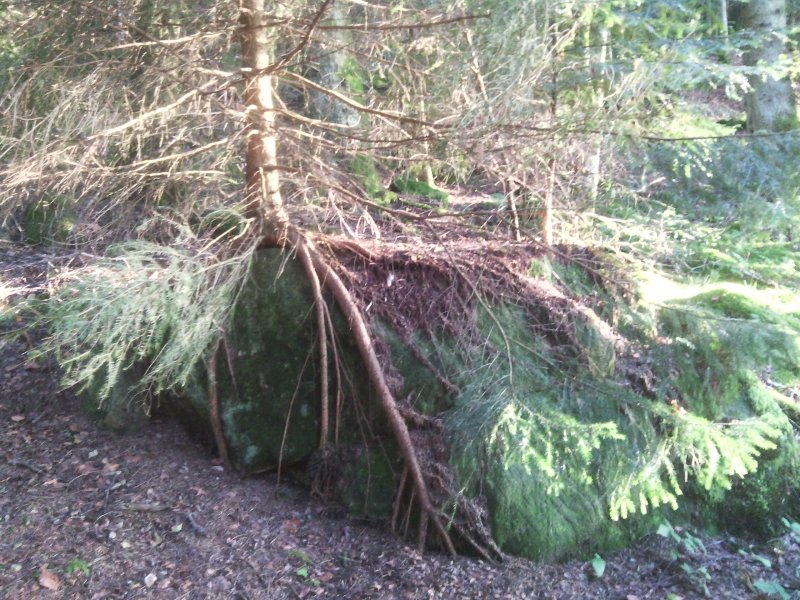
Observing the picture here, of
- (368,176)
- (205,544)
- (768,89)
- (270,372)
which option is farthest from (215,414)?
(768,89)

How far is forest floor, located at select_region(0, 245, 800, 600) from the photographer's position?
4.54 m

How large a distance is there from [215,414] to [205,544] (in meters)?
1.18

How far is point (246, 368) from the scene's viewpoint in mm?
5902

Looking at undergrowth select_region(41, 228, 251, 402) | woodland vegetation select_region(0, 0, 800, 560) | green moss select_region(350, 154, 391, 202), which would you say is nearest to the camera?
undergrowth select_region(41, 228, 251, 402)

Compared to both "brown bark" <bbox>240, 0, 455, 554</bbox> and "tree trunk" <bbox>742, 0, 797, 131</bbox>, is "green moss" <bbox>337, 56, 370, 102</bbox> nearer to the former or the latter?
"brown bark" <bbox>240, 0, 455, 554</bbox>

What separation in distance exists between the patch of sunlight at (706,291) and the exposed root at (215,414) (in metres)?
3.86

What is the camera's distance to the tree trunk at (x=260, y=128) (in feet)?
16.6

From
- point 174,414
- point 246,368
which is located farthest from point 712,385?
point 174,414

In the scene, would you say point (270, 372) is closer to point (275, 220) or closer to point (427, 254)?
point (275, 220)

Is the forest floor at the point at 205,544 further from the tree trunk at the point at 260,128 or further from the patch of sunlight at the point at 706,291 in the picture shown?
the patch of sunlight at the point at 706,291

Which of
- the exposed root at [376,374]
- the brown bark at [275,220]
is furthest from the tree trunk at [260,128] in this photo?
the exposed root at [376,374]

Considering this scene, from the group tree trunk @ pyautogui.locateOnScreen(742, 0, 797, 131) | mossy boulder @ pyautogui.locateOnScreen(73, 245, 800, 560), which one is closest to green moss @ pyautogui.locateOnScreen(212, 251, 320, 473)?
mossy boulder @ pyautogui.locateOnScreen(73, 245, 800, 560)

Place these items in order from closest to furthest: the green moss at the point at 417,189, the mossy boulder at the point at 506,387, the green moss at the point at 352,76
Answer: the mossy boulder at the point at 506,387
the green moss at the point at 352,76
the green moss at the point at 417,189

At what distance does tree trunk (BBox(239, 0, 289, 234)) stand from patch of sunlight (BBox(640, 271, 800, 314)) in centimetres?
335
